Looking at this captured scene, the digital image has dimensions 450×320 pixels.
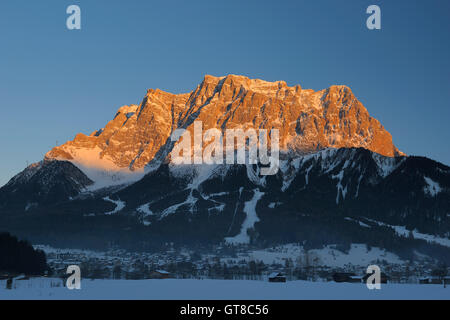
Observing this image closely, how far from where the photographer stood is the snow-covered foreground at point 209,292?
96.3m

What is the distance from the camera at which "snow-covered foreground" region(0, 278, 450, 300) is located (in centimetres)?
9631

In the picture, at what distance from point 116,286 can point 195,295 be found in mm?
19351

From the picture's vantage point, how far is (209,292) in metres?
103
